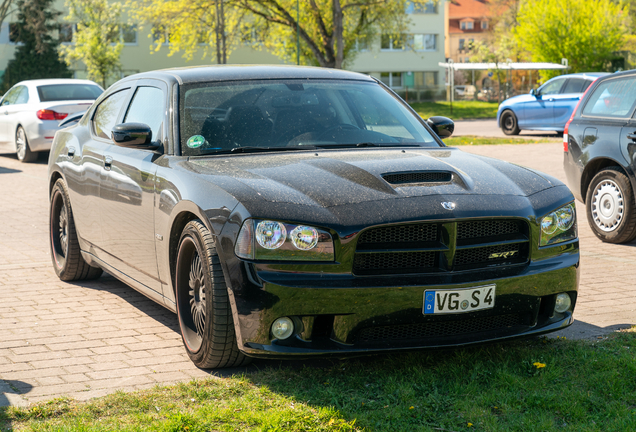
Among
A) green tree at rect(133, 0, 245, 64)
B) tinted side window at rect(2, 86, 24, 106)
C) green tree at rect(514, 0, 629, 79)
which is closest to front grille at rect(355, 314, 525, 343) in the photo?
tinted side window at rect(2, 86, 24, 106)

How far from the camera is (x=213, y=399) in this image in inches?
153

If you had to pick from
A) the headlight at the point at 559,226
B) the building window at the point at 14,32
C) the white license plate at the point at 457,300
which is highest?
the building window at the point at 14,32

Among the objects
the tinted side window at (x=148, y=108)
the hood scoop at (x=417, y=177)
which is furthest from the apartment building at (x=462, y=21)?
→ the hood scoop at (x=417, y=177)

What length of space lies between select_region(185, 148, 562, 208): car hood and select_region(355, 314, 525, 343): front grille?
63 centimetres

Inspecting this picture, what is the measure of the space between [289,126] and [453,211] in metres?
1.48

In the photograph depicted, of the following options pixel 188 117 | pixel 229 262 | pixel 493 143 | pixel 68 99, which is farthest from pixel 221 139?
pixel 493 143

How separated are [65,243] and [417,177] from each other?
11.7 feet

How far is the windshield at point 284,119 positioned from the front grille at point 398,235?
121 centimetres

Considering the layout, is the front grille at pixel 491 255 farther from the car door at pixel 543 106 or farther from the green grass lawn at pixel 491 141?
the car door at pixel 543 106

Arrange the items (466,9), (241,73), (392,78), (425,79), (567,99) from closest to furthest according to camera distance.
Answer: (241,73) → (567,99) → (392,78) → (425,79) → (466,9)

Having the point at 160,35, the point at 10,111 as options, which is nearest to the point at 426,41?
the point at 160,35

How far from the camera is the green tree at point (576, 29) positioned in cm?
4547

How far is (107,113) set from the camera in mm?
6305

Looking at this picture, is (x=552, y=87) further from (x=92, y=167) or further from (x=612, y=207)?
(x=92, y=167)
